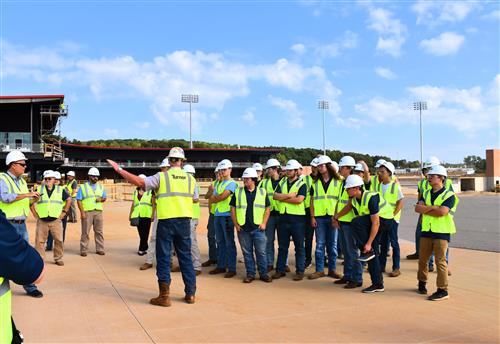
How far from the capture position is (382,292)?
20.5 feet

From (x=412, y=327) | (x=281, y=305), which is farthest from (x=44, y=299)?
(x=412, y=327)

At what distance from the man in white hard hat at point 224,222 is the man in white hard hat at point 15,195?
3.02 meters

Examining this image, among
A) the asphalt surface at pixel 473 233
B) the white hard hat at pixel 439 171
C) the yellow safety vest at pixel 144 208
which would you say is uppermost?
the white hard hat at pixel 439 171

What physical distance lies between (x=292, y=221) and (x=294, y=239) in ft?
1.02

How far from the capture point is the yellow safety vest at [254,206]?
6965 millimetres

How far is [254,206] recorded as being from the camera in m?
6.96

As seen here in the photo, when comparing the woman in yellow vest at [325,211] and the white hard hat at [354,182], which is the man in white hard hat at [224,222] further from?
the white hard hat at [354,182]

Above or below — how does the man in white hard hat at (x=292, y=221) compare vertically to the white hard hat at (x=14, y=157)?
below

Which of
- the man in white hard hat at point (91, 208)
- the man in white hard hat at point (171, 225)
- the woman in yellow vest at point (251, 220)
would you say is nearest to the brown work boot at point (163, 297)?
the man in white hard hat at point (171, 225)

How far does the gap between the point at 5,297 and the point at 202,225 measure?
45.4ft

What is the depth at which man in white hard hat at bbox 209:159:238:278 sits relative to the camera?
301 inches

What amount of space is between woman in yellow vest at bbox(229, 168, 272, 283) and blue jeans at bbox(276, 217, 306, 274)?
362mm

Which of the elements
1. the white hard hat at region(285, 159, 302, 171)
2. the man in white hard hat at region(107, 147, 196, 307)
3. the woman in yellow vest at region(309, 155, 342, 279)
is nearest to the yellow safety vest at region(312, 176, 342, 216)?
the woman in yellow vest at region(309, 155, 342, 279)

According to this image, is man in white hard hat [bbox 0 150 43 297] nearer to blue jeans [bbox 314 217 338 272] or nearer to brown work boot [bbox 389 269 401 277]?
blue jeans [bbox 314 217 338 272]
